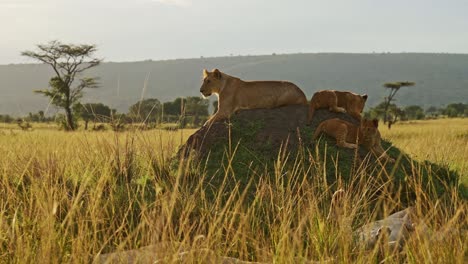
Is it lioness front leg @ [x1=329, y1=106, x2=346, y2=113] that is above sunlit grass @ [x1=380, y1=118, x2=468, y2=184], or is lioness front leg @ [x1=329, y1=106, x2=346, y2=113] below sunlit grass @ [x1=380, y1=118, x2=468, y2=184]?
above

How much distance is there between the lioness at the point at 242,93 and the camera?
7559 mm

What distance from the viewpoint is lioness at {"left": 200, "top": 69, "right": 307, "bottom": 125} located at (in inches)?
298

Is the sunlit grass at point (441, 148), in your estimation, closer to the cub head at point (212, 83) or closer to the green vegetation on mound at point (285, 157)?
the green vegetation on mound at point (285, 157)

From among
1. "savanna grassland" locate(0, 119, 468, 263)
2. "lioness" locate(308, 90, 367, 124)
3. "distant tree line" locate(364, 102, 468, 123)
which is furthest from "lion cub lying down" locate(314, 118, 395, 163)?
"distant tree line" locate(364, 102, 468, 123)

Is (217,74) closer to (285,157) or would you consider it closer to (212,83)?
(212,83)

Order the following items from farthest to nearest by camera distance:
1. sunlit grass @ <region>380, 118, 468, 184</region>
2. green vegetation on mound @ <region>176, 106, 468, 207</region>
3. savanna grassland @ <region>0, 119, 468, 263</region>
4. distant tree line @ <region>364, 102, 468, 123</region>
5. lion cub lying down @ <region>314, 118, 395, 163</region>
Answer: distant tree line @ <region>364, 102, 468, 123</region>, sunlit grass @ <region>380, 118, 468, 184</region>, lion cub lying down @ <region>314, 118, 395, 163</region>, green vegetation on mound @ <region>176, 106, 468, 207</region>, savanna grassland @ <region>0, 119, 468, 263</region>

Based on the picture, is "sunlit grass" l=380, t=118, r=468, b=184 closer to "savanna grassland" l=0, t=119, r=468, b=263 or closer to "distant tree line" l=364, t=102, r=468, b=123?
"savanna grassland" l=0, t=119, r=468, b=263

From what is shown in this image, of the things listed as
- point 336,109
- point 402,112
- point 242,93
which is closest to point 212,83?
point 242,93

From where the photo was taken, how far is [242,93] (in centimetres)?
758

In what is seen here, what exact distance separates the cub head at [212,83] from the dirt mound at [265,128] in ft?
1.29

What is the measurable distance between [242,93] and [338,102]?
124 centimetres

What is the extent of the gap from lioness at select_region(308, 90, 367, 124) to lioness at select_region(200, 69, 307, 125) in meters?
0.27

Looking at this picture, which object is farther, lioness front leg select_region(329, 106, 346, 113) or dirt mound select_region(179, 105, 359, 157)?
lioness front leg select_region(329, 106, 346, 113)

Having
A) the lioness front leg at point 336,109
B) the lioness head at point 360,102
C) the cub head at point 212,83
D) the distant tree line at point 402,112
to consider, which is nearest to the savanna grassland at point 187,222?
the cub head at point 212,83
